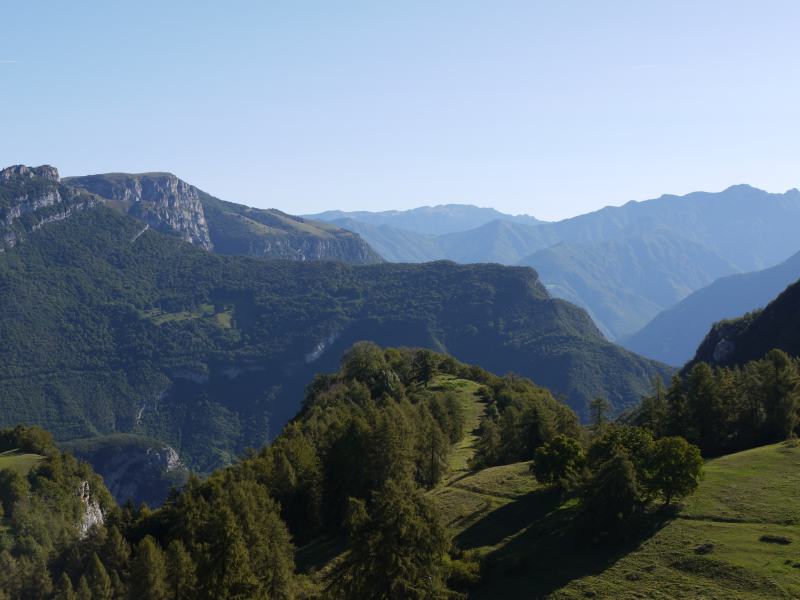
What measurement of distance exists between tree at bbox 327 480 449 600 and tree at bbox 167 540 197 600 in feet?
44.6

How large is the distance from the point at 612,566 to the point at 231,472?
167 ft

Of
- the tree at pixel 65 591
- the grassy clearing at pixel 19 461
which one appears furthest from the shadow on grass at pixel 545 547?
the grassy clearing at pixel 19 461

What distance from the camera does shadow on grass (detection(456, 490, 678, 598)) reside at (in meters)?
57.2

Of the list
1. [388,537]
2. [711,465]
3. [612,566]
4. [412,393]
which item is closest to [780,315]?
[412,393]

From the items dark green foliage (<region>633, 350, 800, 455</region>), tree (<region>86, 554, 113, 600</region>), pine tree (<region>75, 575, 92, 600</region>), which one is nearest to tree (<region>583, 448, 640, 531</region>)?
dark green foliage (<region>633, 350, 800, 455</region>)

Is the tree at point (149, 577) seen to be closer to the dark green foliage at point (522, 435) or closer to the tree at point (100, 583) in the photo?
the tree at point (100, 583)

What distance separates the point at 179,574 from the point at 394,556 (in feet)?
70.0

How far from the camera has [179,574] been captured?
5812 centimetres

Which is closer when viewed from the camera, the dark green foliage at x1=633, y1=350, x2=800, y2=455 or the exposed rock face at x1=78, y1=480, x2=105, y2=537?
the dark green foliage at x1=633, y1=350, x2=800, y2=455

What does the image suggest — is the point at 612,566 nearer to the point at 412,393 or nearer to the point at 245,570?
the point at 245,570

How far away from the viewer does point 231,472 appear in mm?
90500

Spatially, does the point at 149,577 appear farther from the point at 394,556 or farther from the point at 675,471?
the point at 675,471

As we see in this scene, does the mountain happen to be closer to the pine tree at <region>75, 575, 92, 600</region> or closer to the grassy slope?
the grassy slope

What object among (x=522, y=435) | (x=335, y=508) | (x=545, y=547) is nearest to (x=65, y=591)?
(x=335, y=508)
